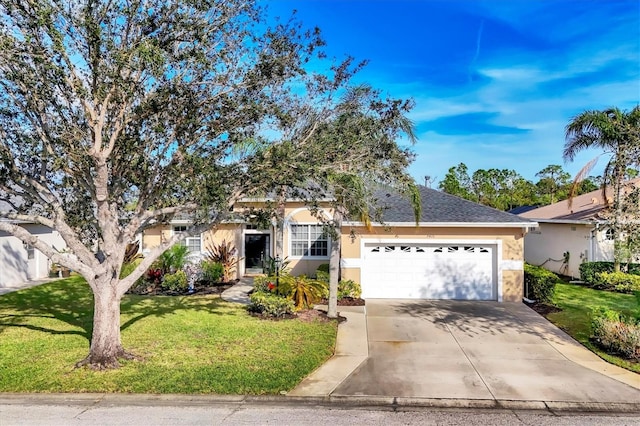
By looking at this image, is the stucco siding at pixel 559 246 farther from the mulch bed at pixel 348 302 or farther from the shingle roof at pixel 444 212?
the mulch bed at pixel 348 302

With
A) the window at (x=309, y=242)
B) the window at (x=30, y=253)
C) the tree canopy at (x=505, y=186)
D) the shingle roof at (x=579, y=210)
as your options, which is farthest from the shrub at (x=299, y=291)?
the tree canopy at (x=505, y=186)

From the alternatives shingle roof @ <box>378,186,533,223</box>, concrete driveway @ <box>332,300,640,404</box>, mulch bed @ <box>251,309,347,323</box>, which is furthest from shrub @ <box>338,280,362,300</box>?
shingle roof @ <box>378,186,533,223</box>

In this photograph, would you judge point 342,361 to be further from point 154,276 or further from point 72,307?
point 154,276

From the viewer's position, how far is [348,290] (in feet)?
48.5

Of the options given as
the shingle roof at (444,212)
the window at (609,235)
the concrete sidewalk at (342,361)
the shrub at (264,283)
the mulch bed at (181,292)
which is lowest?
the concrete sidewalk at (342,361)

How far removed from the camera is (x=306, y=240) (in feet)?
63.8

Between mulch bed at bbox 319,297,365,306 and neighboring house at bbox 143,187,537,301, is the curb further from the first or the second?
neighboring house at bbox 143,187,537,301

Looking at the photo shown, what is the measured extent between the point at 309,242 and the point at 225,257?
368 cm

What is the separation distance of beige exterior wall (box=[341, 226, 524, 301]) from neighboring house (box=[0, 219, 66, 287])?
42.2 ft

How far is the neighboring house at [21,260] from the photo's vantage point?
55.5 feet

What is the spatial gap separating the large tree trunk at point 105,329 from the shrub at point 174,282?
7.90m

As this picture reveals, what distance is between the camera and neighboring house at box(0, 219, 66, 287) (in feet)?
55.5

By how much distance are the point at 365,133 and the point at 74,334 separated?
27.4ft

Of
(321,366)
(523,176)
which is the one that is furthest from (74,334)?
(523,176)
